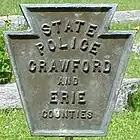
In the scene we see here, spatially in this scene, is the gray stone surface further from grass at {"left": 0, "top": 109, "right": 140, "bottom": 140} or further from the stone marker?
the stone marker

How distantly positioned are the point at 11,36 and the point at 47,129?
0.74m

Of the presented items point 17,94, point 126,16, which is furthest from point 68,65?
point 126,16

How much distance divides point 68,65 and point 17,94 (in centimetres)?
306

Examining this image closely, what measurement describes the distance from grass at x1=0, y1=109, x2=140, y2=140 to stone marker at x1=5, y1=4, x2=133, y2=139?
6.32 feet

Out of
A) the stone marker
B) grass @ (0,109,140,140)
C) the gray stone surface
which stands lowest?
the gray stone surface

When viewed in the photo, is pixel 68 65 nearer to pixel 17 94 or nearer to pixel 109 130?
pixel 109 130

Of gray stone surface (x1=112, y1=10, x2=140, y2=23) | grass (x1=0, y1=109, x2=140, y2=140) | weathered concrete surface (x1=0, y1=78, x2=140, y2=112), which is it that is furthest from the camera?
gray stone surface (x1=112, y1=10, x2=140, y2=23)

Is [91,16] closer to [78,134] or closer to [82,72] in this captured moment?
[82,72]

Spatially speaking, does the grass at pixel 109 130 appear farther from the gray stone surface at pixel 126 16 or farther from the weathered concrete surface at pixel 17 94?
the gray stone surface at pixel 126 16

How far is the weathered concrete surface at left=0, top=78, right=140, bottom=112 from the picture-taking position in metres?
7.30

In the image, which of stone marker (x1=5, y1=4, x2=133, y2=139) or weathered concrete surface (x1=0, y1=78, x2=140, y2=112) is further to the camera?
weathered concrete surface (x1=0, y1=78, x2=140, y2=112)

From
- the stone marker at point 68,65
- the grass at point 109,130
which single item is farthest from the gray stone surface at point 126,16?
the stone marker at point 68,65

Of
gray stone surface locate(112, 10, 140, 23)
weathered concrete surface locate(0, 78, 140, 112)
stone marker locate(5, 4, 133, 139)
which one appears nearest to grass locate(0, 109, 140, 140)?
weathered concrete surface locate(0, 78, 140, 112)

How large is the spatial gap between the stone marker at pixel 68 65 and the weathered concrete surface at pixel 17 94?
108 inches
